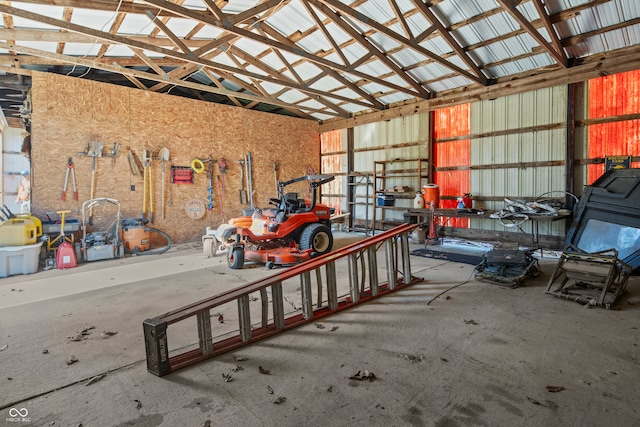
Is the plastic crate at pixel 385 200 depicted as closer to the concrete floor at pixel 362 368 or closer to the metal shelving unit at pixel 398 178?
the metal shelving unit at pixel 398 178

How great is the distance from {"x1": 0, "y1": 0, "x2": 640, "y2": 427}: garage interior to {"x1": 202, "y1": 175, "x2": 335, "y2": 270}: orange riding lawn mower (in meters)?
0.15

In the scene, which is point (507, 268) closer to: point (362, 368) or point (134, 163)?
point (362, 368)

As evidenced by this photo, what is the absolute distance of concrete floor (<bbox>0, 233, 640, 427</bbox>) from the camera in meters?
1.82

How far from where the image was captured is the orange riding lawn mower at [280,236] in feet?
17.4

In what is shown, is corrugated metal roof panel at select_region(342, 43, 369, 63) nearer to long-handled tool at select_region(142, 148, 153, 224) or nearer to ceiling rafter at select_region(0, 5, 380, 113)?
ceiling rafter at select_region(0, 5, 380, 113)

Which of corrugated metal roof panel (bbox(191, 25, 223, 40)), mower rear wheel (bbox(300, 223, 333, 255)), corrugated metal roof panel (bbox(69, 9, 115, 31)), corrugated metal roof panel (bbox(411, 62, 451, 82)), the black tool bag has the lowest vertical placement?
the black tool bag

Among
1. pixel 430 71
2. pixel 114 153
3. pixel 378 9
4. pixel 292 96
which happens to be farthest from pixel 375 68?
pixel 114 153

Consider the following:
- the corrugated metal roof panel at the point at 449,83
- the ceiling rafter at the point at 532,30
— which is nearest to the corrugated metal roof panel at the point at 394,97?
the corrugated metal roof panel at the point at 449,83

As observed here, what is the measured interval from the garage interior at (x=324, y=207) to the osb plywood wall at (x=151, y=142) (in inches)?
1.8

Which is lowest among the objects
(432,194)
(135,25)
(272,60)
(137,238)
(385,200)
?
(137,238)

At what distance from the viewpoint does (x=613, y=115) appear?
5.92 m

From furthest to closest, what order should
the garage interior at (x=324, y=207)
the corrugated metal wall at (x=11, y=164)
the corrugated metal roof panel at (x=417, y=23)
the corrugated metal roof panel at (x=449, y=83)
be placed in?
the corrugated metal wall at (x=11, y=164)
the corrugated metal roof panel at (x=449, y=83)
the corrugated metal roof panel at (x=417, y=23)
the garage interior at (x=324, y=207)

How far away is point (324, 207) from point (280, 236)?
114cm

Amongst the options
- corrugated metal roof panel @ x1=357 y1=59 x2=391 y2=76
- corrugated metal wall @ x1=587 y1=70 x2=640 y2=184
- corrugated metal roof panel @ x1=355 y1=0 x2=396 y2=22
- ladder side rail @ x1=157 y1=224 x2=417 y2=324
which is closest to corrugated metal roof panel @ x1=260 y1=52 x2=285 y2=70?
corrugated metal roof panel @ x1=357 y1=59 x2=391 y2=76
